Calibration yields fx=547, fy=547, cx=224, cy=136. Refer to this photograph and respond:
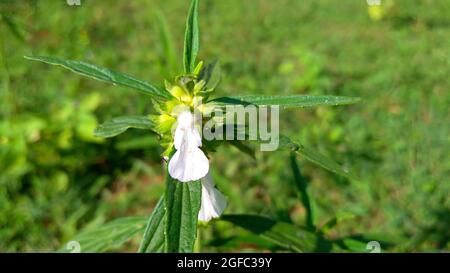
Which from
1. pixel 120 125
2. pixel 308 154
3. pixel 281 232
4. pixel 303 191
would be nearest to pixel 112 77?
pixel 120 125

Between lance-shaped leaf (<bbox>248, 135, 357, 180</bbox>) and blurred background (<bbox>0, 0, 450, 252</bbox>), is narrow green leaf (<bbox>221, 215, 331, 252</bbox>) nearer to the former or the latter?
blurred background (<bbox>0, 0, 450, 252</bbox>)

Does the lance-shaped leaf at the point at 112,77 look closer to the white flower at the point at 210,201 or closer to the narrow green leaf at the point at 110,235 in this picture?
the white flower at the point at 210,201

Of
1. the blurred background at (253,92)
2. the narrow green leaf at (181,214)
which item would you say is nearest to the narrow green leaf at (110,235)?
the blurred background at (253,92)

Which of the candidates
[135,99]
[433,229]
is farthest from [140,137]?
[433,229]

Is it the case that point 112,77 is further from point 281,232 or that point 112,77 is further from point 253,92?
point 253,92

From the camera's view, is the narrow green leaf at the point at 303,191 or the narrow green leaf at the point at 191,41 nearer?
the narrow green leaf at the point at 191,41

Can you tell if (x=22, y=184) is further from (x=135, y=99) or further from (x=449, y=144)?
(x=449, y=144)

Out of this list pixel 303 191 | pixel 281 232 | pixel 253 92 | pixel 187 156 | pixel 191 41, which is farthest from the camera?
pixel 253 92
